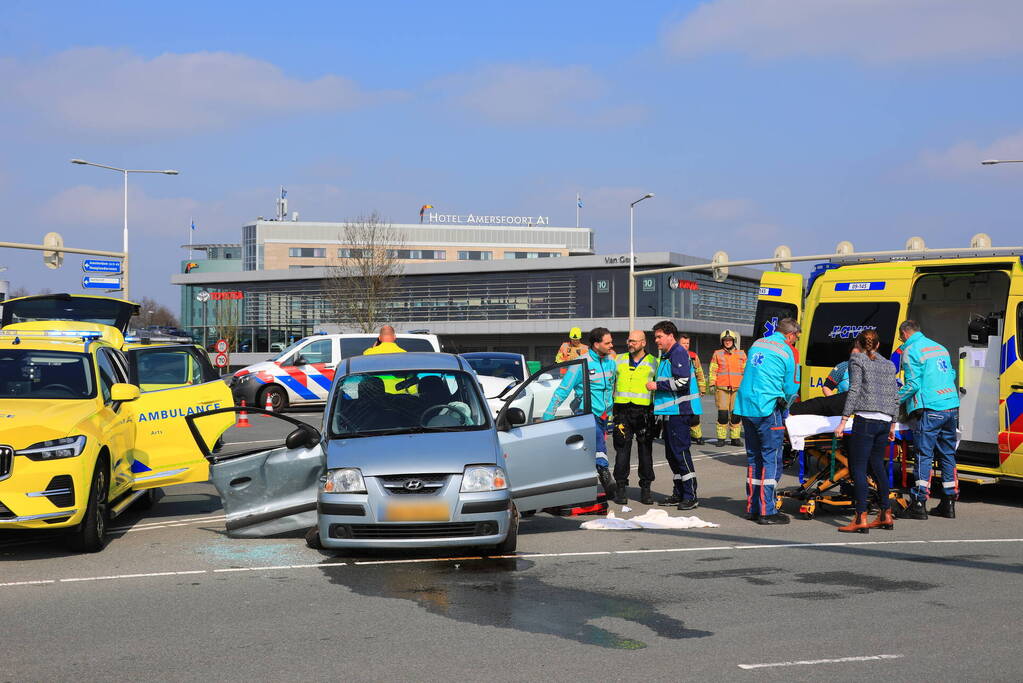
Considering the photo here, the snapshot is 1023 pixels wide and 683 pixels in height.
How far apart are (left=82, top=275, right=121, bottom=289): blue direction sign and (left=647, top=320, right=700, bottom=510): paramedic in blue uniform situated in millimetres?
31542

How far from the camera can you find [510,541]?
8.67 metres

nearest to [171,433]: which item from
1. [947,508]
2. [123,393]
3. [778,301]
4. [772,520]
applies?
[123,393]

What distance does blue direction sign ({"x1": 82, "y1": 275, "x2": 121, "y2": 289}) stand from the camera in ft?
129

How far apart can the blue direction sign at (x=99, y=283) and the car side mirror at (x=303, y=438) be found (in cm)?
3211

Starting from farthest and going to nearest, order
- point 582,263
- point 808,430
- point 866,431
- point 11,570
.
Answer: point 582,263 < point 808,430 < point 866,431 < point 11,570

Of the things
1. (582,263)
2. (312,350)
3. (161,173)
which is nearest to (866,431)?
(312,350)

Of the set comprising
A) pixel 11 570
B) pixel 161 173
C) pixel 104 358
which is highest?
pixel 161 173

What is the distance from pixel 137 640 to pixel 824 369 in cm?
1061

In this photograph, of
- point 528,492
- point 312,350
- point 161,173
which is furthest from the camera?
point 161,173

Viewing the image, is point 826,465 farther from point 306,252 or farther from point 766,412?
point 306,252

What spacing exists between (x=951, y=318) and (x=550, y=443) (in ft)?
27.1

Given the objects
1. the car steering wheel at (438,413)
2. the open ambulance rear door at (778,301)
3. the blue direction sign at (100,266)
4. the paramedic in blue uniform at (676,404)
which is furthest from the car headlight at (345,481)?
the blue direction sign at (100,266)

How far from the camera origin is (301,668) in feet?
18.2

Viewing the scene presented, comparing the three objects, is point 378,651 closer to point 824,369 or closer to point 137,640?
point 137,640
